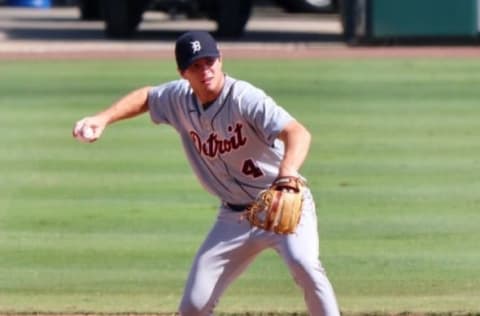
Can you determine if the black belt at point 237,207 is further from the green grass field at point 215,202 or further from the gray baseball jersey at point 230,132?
the green grass field at point 215,202

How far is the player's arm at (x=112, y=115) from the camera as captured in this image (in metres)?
6.28

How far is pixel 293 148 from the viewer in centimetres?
599

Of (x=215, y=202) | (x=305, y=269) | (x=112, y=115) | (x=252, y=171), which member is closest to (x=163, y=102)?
(x=112, y=115)

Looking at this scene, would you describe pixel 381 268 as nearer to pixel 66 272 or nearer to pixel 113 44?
pixel 66 272

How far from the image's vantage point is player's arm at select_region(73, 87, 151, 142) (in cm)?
628

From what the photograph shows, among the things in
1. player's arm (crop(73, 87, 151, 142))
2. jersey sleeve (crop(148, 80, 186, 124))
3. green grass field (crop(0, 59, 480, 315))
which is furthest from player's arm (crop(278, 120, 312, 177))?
green grass field (crop(0, 59, 480, 315))

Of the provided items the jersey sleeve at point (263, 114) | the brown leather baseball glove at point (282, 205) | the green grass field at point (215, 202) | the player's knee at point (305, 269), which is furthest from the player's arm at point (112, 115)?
the green grass field at point (215, 202)

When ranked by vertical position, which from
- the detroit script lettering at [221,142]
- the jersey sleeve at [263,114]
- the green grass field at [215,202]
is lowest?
the green grass field at [215,202]

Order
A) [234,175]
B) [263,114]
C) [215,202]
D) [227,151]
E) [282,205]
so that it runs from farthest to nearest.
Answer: [215,202] < [234,175] < [227,151] < [263,114] < [282,205]

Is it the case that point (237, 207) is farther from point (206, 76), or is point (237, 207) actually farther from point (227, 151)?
point (206, 76)

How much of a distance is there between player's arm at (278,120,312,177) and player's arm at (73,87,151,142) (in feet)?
2.67

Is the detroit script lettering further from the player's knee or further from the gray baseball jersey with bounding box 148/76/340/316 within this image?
the player's knee

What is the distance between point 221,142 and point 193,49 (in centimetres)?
47

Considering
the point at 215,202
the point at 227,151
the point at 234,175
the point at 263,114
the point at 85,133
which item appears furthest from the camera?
the point at 215,202
